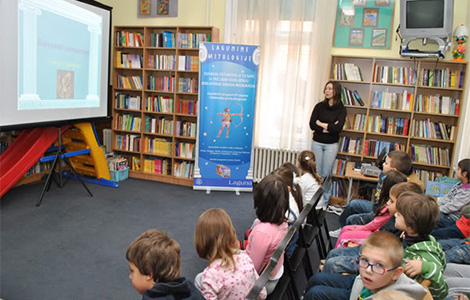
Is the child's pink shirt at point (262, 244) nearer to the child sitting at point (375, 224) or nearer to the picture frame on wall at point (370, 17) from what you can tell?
the child sitting at point (375, 224)

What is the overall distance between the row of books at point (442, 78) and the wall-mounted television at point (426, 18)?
1.53ft

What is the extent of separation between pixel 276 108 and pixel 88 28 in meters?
2.73

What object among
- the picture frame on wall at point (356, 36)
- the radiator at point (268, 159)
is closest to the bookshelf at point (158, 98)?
the radiator at point (268, 159)

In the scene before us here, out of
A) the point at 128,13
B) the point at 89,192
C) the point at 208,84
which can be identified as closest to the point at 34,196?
the point at 89,192

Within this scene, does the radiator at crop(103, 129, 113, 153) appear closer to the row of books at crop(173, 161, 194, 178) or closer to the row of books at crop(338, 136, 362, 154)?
the row of books at crop(173, 161, 194, 178)

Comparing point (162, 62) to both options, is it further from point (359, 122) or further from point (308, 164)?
point (308, 164)

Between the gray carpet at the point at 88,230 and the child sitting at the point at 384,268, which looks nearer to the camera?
the child sitting at the point at 384,268

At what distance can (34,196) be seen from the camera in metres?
4.39

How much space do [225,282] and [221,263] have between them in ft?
0.28

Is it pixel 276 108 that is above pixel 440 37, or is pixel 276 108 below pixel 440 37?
below

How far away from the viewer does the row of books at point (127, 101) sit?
555cm

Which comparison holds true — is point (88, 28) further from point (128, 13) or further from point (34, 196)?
point (34, 196)

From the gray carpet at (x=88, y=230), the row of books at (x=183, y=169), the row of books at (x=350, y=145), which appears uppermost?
the row of books at (x=350, y=145)

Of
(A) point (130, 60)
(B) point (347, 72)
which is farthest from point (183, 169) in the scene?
(B) point (347, 72)
